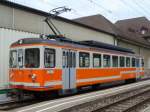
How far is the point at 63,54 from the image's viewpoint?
1470cm

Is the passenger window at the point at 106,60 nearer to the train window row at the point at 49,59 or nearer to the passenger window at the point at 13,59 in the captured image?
the train window row at the point at 49,59

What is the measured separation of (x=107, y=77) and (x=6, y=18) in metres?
7.09

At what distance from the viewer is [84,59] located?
16641 millimetres

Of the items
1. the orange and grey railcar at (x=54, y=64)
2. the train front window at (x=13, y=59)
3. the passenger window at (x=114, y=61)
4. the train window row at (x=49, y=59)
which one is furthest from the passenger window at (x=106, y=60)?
the train front window at (x=13, y=59)

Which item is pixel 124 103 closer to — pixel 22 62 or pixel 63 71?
pixel 63 71

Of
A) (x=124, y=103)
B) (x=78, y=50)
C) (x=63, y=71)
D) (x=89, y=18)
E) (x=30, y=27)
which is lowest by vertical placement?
(x=124, y=103)

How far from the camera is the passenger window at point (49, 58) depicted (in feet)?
44.5

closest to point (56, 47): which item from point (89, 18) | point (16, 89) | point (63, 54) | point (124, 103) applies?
point (63, 54)

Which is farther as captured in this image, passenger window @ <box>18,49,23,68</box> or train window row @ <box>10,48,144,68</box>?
passenger window @ <box>18,49,23,68</box>

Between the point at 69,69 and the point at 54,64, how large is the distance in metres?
1.28

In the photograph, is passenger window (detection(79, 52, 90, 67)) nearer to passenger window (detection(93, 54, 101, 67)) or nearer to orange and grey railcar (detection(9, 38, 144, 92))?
orange and grey railcar (detection(9, 38, 144, 92))

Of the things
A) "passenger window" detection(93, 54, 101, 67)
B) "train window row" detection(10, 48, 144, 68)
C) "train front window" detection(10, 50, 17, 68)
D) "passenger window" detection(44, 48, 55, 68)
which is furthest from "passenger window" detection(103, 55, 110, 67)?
"train front window" detection(10, 50, 17, 68)

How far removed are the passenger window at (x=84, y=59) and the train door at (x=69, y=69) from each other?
2.19 feet

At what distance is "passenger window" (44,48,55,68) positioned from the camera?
1356cm
